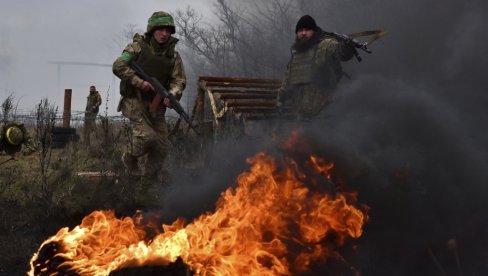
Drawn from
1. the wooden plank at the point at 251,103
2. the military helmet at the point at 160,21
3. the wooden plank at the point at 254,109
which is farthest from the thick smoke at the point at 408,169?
the wooden plank at the point at 251,103

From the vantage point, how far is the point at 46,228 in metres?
5.18

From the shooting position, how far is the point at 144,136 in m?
5.81

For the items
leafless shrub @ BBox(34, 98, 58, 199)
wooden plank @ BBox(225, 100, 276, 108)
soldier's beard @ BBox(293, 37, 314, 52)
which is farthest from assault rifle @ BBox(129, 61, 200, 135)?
wooden plank @ BBox(225, 100, 276, 108)

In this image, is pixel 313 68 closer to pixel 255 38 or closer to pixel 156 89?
pixel 156 89

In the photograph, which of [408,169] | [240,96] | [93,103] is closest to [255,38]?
[93,103]

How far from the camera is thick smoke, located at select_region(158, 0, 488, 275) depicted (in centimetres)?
424

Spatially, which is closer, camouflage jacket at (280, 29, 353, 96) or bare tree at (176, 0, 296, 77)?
camouflage jacket at (280, 29, 353, 96)

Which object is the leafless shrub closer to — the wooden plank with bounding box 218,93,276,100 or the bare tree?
the wooden plank with bounding box 218,93,276,100

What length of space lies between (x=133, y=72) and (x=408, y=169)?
3.17 m

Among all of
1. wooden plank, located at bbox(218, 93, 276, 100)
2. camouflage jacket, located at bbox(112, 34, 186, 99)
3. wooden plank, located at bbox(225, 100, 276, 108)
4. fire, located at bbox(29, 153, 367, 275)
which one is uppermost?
camouflage jacket, located at bbox(112, 34, 186, 99)

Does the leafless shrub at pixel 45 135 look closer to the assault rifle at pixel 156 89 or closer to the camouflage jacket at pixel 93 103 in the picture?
the assault rifle at pixel 156 89

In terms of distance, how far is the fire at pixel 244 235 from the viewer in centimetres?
338

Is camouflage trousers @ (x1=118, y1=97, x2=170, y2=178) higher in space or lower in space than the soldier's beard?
lower

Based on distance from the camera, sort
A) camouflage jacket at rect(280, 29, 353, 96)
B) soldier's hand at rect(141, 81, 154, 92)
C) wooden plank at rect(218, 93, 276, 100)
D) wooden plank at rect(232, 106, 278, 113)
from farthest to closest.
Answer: wooden plank at rect(218, 93, 276, 100), wooden plank at rect(232, 106, 278, 113), camouflage jacket at rect(280, 29, 353, 96), soldier's hand at rect(141, 81, 154, 92)
